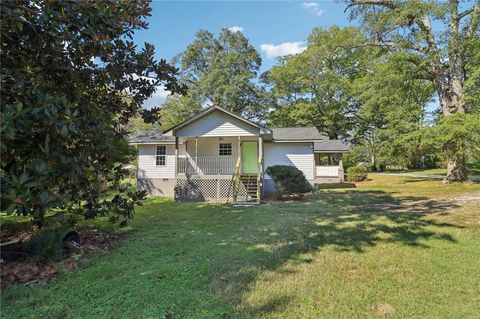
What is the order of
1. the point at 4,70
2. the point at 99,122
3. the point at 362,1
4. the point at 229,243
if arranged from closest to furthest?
1. the point at 4,70
2. the point at 99,122
3. the point at 229,243
4. the point at 362,1

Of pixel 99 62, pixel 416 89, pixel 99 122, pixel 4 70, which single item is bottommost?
pixel 99 122

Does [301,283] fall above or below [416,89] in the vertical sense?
below

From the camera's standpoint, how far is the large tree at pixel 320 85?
1300 inches

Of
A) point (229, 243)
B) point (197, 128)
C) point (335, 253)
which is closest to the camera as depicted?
point (335, 253)

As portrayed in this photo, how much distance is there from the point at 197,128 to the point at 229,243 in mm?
9483

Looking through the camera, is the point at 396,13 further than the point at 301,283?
Yes

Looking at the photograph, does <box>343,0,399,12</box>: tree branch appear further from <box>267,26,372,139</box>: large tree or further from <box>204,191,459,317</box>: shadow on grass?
<box>204,191,459,317</box>: shadow on grass

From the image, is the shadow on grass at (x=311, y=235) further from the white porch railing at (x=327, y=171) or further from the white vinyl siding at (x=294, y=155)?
Answer: the white porch railing at (x=327, y=171)

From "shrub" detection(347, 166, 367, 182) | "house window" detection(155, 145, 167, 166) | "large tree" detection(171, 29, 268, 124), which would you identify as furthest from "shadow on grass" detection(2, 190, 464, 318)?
"large tree" detection(171, 29, 268, 124)

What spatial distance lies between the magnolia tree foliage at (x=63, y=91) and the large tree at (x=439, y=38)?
55.8 feet

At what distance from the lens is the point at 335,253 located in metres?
5.38

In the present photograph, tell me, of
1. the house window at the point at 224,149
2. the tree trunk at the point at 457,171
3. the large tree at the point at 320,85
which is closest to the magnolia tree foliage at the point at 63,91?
the house window at the point at 224,149

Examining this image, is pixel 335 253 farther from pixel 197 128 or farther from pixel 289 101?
pixel 289 101

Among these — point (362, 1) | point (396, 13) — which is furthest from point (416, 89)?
point (362, 1)
